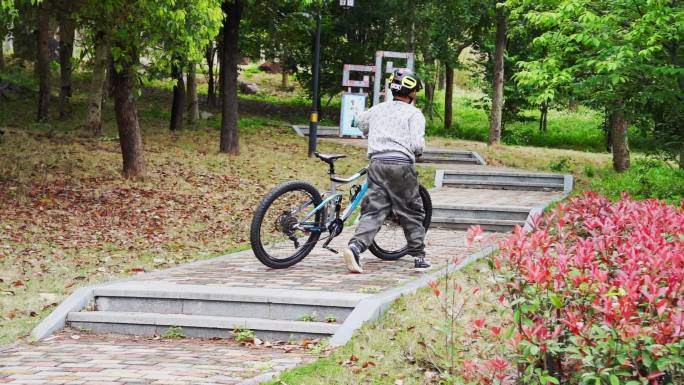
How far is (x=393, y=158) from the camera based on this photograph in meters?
8.77

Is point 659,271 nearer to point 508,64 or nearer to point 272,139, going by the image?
point 272,139

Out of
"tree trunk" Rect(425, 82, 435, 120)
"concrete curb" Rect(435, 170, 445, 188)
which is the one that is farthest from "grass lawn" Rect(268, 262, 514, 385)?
"tree trunk" Rect(425, 82, 435, 120)

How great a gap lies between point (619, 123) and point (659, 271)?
17.4 metres

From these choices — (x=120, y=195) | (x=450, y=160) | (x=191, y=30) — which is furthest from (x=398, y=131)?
(x=450, y=160)

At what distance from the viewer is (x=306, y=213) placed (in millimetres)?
8930

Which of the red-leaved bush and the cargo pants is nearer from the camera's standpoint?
the red-leaved bush

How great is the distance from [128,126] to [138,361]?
11.1 metres

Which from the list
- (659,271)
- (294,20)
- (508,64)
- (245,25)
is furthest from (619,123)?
(659,271)

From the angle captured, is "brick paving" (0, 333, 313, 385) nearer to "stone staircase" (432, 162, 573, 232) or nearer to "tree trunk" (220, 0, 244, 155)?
"stone staircase" (432, 162, 573, 232)

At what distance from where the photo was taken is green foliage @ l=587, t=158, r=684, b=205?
1425cm

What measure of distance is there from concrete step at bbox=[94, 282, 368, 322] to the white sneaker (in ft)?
3.61

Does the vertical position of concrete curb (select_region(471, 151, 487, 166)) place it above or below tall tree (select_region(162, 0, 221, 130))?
below

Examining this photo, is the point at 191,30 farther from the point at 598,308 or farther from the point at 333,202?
the point at 598,308

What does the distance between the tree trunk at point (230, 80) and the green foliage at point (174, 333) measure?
14.6 m
